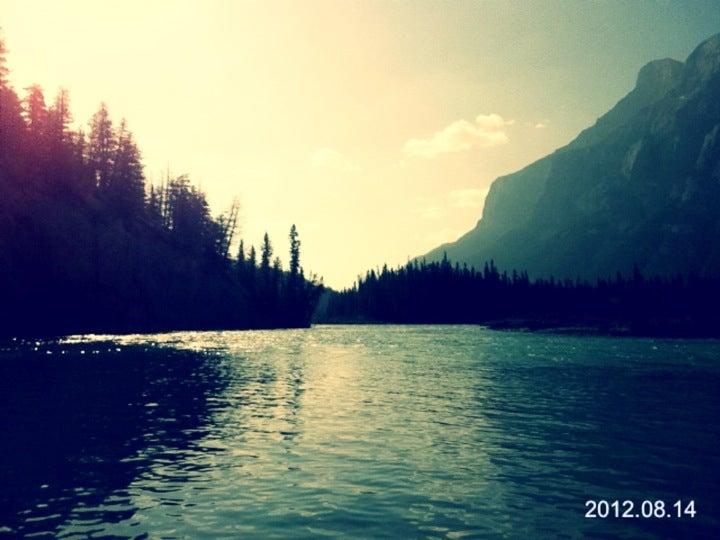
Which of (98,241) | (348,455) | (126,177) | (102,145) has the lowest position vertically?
(348,455)

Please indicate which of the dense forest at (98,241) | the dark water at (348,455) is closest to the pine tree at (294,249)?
the dense forest at (98,241)

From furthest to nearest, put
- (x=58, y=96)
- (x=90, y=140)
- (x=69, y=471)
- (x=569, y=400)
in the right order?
1. (x=90, y=140)
2. (x=58, y=96)
3. (x=569, y=400)
4. (x=69, y=471)

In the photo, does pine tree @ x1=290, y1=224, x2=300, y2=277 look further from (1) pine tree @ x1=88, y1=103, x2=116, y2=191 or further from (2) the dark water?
(2) the dark water

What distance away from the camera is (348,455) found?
1952 centimetres

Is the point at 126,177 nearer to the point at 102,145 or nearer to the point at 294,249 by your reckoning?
the point at 102,145

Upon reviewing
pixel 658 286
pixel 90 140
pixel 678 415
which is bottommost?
pixel 678 415

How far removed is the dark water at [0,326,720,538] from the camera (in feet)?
43.3

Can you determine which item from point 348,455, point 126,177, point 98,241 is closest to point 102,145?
point 126,177

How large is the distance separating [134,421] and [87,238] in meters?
77.8

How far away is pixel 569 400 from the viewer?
107 feet

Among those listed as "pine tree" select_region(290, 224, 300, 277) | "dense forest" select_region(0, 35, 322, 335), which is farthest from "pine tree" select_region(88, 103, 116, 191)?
"pine tree" select_region(290, 224, 300, 277)

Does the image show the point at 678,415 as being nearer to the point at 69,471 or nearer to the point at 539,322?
the point at 69,471

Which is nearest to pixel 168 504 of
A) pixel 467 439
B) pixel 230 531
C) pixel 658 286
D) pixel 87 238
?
pixel 230 531

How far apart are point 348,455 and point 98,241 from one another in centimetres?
8817
